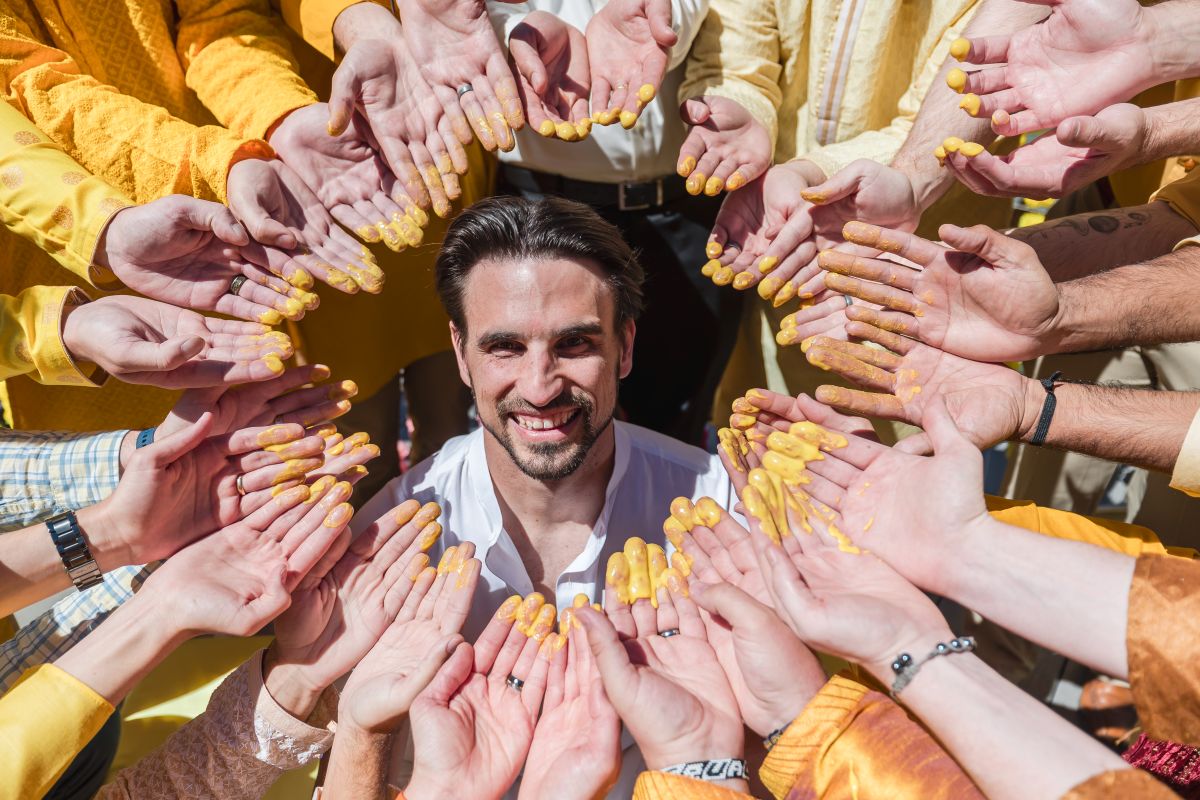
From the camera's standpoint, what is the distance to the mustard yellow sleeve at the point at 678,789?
1.73 metres

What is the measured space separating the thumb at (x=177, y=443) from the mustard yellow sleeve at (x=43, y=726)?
1.81 feet

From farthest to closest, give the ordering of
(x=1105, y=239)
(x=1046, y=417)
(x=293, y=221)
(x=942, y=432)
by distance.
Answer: (x=1105, y=239) → (x=293, y=221) → (x=1046, y=417) → (x=942, y=432)

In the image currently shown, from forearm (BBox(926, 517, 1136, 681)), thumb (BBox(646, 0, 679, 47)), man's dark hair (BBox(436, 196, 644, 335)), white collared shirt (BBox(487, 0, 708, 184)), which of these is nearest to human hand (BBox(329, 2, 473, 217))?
man's dark hair (BBox(436, 196, 644, 335))

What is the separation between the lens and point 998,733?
164 centimetres

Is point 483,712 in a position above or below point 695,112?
below

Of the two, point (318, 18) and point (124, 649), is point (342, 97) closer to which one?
point (318, 18)

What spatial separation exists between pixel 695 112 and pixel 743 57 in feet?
1.16

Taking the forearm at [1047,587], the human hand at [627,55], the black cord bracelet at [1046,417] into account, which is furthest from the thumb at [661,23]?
the forearm at [1047,587]

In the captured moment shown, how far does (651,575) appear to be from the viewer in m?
2.30

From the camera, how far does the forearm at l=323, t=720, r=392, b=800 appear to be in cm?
203

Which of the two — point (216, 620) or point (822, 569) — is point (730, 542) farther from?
point (216, 620)

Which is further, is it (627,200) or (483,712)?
(627,200)

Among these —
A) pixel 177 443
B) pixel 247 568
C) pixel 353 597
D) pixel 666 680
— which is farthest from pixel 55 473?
pixel 666 680

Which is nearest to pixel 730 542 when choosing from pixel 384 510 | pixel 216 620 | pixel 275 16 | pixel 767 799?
pixel 767 799
